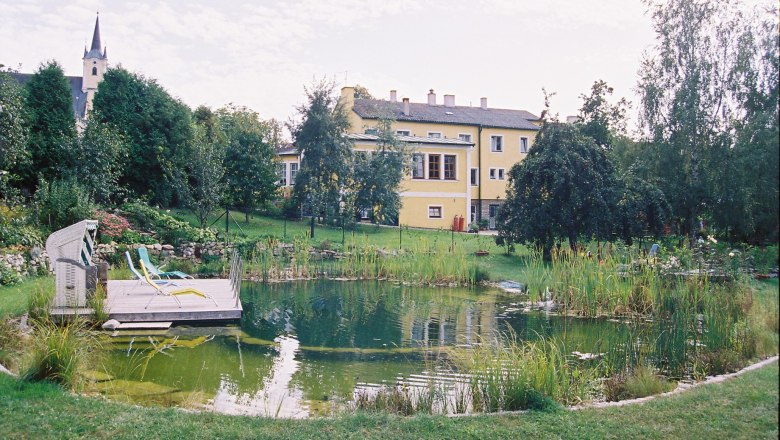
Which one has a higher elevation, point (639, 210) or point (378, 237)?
point (639, 210)

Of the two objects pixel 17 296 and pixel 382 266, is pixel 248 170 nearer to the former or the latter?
pixel 382 266

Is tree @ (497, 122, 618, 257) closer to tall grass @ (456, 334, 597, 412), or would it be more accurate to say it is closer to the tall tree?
the tall tree

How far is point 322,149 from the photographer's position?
81.2ft

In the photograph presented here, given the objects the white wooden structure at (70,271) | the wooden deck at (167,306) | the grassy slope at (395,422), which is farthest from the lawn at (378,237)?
the grassy slope at (395,422)

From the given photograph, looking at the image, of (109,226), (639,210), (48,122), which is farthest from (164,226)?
(639,210)

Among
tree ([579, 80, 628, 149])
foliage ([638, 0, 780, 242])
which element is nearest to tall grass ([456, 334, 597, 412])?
foliage ([638, 0, 780, 242])

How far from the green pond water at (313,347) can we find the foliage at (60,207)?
18.2ft

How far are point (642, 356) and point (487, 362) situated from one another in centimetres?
183

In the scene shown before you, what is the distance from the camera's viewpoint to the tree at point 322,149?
2472 cm

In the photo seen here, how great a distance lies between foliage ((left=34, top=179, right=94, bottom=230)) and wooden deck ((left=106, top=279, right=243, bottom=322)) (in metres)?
4.30

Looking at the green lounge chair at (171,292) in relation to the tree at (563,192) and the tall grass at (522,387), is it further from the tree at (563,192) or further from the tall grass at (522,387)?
the tree at (563,192)

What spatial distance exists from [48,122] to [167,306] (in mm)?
11718

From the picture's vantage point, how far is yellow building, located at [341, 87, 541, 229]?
1238 inches

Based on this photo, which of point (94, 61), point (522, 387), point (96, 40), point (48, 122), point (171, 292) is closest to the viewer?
point (522, 387)
